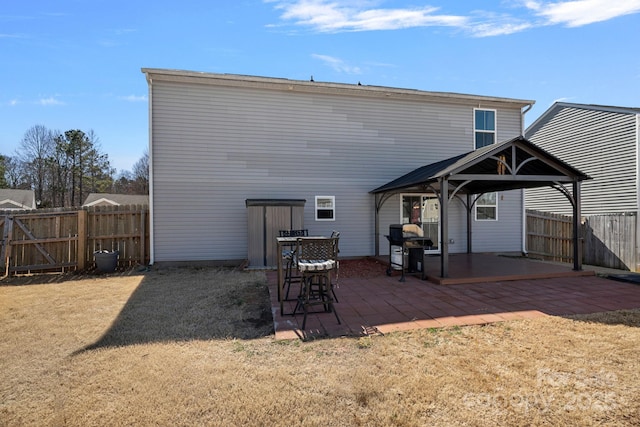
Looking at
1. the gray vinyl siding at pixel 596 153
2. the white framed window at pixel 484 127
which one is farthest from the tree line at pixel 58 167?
the gray vinyl siding at pixel 596 153

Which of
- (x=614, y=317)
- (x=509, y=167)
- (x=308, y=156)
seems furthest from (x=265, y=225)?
(x=614, y=317)

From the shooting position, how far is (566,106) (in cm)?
1260

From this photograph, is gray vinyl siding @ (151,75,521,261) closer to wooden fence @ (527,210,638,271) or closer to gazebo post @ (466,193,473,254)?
gazebo post @ (466,193,473,254)

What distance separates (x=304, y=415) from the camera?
2201 millimetres

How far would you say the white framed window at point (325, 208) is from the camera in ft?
31.3

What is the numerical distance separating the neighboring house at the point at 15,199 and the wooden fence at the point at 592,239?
1428 inches

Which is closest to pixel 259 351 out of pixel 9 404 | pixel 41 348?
pixel 9 404

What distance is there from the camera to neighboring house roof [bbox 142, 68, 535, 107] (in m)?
8.57

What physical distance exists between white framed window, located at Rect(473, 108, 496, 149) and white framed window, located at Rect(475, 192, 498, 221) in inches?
72.5

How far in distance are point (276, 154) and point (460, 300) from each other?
255 inches

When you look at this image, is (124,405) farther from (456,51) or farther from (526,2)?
(456,51)

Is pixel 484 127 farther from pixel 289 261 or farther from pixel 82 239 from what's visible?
pixel 82 239

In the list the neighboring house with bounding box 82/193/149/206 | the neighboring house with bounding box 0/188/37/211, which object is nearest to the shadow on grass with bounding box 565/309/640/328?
the neighboring house with bounding box 82/193/149/206

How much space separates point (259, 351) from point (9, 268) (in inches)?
345
